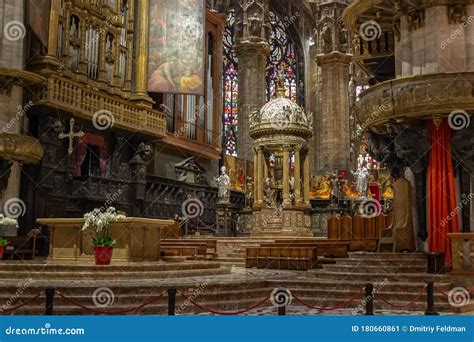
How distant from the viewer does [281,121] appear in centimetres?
2089

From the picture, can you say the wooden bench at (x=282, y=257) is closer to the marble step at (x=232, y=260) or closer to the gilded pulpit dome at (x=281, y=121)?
the marble step at (x=232, y=260)

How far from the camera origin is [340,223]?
16312 mm

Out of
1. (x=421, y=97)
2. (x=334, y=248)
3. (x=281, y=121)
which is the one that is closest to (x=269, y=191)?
(x=281, y=121)

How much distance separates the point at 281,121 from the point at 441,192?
10.3 m

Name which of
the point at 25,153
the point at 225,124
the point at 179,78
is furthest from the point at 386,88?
the point at 225,124

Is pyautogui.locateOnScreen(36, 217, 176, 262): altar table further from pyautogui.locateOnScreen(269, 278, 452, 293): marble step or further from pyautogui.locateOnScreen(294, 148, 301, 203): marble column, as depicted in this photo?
pyautogui.locateOnScreen(294, 148, 301, 203): marble column

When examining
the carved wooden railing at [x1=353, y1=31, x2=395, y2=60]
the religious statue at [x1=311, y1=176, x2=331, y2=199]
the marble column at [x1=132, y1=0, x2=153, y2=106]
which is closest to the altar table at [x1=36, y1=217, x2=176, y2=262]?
the carved wooden railing at [x1=353, y1=31, x2=395, y2=60]

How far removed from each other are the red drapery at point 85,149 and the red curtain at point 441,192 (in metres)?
10.7

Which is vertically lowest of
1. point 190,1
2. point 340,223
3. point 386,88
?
point 340,223

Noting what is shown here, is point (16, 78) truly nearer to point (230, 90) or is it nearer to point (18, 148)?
point (18, 148)

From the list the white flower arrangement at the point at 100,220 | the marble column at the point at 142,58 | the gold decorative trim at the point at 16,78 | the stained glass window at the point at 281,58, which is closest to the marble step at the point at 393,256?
the white flower arrangement at the point at 100,220

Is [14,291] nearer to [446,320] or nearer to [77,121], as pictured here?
[446,320]

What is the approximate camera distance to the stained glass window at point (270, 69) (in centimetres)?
3425

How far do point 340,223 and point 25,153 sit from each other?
8312 mm
